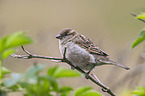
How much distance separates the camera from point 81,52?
2906 mm

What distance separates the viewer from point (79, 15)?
8023mm

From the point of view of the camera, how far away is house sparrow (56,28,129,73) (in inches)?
110

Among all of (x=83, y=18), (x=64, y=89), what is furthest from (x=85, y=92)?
(x=83, y=18)

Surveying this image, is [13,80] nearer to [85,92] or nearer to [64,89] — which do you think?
[64,89]

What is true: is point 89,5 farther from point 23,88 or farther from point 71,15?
point 23,88

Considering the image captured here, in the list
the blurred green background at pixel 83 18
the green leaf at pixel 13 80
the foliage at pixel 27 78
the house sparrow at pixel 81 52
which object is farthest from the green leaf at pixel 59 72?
the blurred green background at pixel 83 18

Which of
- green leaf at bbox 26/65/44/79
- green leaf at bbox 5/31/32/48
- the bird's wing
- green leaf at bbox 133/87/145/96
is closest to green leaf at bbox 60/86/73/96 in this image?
green leaf at bbox 26/65/44/79

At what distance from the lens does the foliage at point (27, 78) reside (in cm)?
100

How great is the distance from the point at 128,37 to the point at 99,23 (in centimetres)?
89

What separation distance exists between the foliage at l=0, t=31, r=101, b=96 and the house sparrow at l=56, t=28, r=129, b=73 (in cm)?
160

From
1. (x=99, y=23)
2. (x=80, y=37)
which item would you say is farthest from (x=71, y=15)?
(x=80, y=37)

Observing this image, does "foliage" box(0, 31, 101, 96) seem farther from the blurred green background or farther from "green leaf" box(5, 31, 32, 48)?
the blurred green background

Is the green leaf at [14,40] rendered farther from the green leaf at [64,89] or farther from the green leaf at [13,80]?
the green leaf at [64,89]

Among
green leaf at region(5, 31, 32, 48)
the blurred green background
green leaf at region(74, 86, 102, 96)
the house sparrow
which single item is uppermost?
green leaf at region(5, 31, 32, 48)
